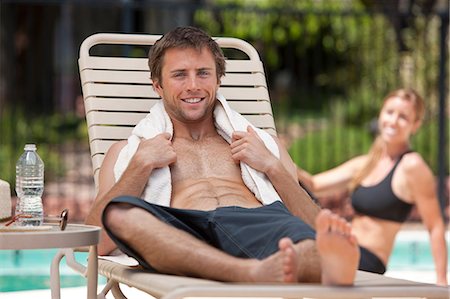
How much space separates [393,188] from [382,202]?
11cm

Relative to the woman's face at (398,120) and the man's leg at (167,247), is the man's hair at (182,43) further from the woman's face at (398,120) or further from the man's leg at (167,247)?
the woman's face at (398,120)

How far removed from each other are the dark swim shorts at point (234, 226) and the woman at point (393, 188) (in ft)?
7.28

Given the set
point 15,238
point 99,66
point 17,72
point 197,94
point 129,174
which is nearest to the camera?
point 15,238

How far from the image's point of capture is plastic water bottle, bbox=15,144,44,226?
12.4ft

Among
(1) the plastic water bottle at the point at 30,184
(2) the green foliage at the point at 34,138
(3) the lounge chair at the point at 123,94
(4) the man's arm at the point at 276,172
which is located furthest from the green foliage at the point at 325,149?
(1) the plastic water bottle at the point at 30,184

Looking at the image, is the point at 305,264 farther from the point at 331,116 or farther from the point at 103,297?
the point at 331,116

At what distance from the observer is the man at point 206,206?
123 inches

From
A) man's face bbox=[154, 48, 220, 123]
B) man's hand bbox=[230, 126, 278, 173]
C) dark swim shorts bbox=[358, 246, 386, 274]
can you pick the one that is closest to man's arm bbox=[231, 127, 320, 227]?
man's hand bbox=[230, 126, 278, 173]

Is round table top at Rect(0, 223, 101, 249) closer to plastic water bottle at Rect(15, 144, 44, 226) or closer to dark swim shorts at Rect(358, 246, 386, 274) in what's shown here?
plastic water bottle at Rect(15, 144, 44, 226)

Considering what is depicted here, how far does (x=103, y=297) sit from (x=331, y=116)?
8.81 meters

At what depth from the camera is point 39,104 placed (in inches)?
543

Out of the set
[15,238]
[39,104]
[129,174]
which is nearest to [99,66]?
[129,174]

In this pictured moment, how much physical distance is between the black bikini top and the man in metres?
1.83

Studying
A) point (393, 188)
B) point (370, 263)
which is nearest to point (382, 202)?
point (393, 188)
